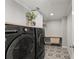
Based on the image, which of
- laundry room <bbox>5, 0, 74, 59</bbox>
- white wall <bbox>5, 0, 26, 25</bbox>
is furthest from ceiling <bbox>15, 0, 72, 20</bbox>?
white wall <bbox>5, 0, 26, 25</bbox>

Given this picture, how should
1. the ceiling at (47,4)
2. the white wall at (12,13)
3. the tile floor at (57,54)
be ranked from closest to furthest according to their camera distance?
1. the white wall at (12,13)
2. the ceiling at (47,4)
3. the tile floor at (57,54)

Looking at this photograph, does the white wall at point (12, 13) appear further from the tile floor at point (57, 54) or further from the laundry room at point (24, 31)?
the tile floor at point (57, 54)

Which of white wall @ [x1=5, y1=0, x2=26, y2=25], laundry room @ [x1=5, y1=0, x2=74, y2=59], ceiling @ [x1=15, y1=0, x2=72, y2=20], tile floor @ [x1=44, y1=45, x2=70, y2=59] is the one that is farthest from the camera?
tile floor @ [x1=44, y1=45, x2=70, y2=59]

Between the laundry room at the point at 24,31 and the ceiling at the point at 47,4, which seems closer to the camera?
the laundry room at the point at 24,31

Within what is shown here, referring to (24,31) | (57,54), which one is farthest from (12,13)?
(57,54)

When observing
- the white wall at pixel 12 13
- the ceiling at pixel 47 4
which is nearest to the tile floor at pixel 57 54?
the ceiling at pixel 47 4

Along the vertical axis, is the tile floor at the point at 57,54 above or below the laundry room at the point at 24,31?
below

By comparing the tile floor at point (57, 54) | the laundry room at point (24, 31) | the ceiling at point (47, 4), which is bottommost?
the tile floor at point (57, 54)

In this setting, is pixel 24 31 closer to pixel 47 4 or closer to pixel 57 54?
pixel 47 4

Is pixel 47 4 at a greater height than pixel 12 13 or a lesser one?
greater

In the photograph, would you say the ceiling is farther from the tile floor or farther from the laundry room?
the tile floor

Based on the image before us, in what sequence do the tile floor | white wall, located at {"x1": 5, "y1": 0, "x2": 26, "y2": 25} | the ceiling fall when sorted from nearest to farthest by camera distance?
white wall, located at {"x1": 5, "y1": 0, "x2": 26, "y2": 25} → the ceiling → the tile floor

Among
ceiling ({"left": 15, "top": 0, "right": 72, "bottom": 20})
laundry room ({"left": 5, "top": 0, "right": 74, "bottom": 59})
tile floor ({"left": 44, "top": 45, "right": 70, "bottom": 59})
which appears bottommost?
tile floor ({"left": 44, "top": 45, "right": 70, "bottom": 59})
